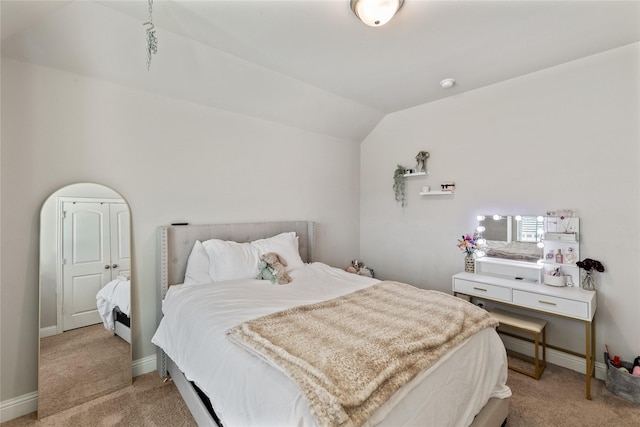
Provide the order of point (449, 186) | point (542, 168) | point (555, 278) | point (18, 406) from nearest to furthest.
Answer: point (18, 406)
point (555, 278)
point (542, 168)
point (449, 186)

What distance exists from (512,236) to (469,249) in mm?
404

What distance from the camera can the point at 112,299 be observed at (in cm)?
227

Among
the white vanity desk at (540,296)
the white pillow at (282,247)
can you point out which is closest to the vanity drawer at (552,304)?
the white vanity desk at (540,296)

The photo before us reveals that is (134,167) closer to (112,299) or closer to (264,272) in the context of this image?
(112,299)

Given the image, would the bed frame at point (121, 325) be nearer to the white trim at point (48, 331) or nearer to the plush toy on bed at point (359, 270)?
the white trim at point (48, 331)

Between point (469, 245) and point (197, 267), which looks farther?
point (469, 245)

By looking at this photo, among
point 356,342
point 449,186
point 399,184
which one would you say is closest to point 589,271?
point 449,186

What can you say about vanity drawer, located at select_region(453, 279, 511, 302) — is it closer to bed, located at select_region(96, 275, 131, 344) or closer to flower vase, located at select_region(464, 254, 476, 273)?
flower vase, located at select_region(464, 254, 476, 273)

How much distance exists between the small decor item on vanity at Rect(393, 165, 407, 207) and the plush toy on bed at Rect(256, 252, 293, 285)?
1.89 metres

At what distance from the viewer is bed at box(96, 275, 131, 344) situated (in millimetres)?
2236

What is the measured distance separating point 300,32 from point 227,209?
1.75 m

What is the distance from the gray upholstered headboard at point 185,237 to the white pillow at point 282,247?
0.16 m

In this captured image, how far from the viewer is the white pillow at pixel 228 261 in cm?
250

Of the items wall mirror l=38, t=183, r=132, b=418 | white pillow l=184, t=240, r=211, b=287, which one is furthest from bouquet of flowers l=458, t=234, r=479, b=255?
wall mirror l=38, t=183, r=132, b=418
